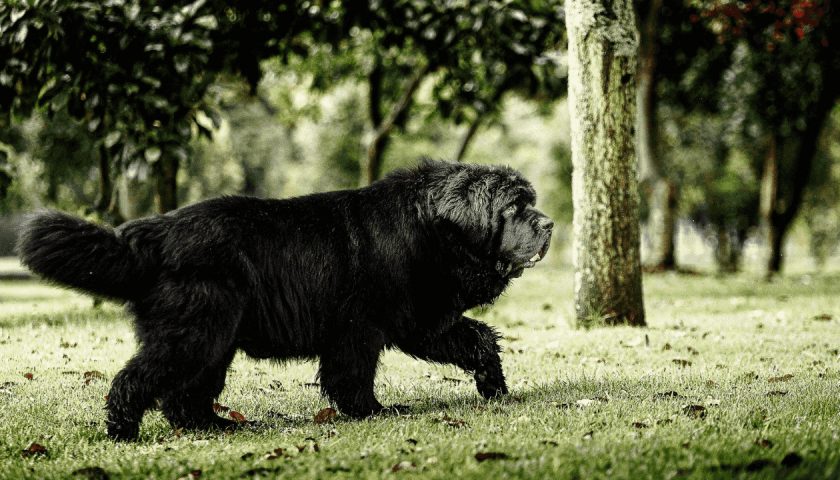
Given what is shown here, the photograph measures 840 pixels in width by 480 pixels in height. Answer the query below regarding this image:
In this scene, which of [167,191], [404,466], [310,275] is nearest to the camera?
[404,466]

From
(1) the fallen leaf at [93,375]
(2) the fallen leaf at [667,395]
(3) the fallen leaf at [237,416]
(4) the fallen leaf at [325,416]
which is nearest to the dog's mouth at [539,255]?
(2) the fallen leaf at [667,395]

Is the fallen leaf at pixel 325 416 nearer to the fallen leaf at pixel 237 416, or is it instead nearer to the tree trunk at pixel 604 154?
the fallen leaf at pixel 237 416

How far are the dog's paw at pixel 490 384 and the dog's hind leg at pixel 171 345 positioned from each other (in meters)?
1.77

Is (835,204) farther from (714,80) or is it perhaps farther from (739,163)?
(714,80)

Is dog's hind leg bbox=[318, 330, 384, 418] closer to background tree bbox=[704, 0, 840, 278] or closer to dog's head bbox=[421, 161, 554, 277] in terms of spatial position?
dog's head bbox=[421, 161, 554, 277]

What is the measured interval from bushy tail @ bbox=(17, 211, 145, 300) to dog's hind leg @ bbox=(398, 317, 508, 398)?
1773 millimetres

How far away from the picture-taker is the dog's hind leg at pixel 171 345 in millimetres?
4379

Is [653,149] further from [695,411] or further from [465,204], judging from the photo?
[695,411]

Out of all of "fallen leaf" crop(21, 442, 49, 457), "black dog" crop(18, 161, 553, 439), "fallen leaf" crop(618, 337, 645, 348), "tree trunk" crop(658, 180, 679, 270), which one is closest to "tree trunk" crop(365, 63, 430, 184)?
"tree trunk" crop(658, 180, 679, 270)

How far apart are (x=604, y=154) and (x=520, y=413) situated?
415cm

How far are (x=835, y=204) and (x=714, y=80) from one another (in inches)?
617

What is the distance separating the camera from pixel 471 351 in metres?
5.46

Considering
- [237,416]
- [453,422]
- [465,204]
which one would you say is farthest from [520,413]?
[237,416]

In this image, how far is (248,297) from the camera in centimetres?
465
